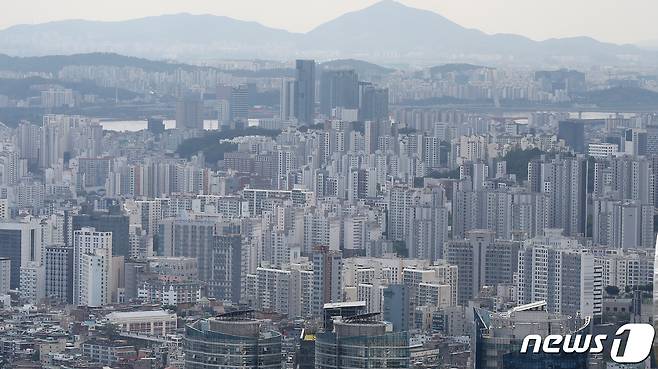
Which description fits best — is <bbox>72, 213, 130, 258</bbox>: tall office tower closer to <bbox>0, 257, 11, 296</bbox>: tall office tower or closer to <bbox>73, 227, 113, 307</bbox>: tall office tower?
<bbox>73, 227, 113, 307</bbox>: tall office tower

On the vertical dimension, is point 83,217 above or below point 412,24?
below

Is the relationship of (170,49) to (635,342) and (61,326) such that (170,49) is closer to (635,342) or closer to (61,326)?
(61,326)

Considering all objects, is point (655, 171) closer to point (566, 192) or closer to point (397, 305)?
point (566, 192)

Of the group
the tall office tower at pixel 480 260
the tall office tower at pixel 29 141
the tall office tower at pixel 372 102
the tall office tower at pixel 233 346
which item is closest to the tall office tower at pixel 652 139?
the tall office tower at pixel 480 260

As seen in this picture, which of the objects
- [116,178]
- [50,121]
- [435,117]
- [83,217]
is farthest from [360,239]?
[50,121]

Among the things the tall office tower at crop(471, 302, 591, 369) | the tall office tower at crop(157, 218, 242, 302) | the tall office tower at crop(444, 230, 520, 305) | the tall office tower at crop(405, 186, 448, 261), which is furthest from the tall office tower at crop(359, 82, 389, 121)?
the tall office tower at crop(471, 302, 591, 369)
